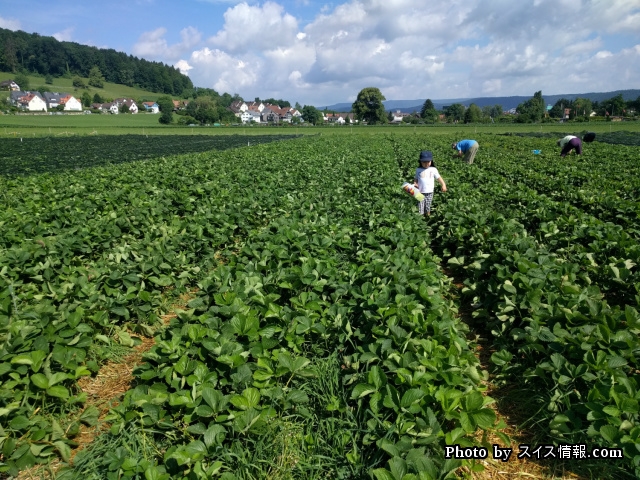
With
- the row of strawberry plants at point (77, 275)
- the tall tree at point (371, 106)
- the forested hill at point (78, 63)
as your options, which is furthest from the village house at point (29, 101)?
the row of strawberry plants at point (77, 275)

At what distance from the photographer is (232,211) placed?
8.03 meters

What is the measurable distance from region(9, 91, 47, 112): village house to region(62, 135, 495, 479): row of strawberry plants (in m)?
134

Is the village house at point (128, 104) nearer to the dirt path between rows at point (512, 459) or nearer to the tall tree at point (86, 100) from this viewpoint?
the tall tree at point (86, 100)

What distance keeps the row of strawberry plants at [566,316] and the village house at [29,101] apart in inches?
5300

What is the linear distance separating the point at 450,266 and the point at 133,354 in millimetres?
4801

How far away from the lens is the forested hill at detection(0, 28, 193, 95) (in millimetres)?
154625

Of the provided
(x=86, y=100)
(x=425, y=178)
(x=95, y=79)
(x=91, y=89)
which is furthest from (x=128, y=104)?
(x=425, y=178)

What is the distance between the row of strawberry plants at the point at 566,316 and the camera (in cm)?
248

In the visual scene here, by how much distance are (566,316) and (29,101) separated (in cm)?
14374

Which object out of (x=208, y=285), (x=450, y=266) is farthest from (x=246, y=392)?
(x=450, y=266)

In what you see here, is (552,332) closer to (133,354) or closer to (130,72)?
(133,354)

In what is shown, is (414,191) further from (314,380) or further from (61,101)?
(61,101)

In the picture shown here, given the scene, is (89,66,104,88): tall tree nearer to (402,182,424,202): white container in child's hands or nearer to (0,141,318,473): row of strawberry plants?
(0,141,318,473): row of strawberry plants

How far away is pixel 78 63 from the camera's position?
16825 cm
